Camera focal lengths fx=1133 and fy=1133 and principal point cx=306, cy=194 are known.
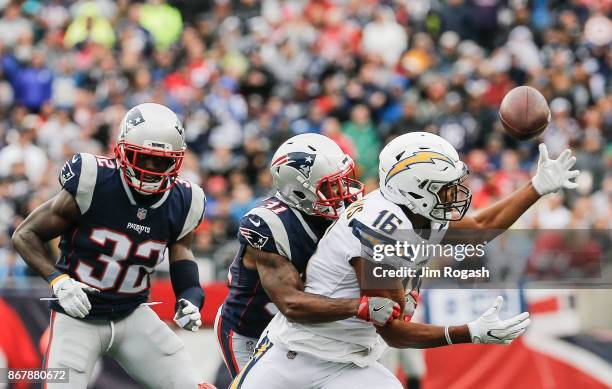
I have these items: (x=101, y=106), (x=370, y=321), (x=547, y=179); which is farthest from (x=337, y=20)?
(x=370, y=321)

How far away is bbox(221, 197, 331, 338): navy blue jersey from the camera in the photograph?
5.15m

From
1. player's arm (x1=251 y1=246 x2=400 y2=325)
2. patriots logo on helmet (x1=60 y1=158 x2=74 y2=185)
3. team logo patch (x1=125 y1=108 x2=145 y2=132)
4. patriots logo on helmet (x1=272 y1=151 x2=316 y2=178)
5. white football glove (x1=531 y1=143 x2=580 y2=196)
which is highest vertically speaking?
team logo patch (x1=125 y1=108 x2=145 y2=132)

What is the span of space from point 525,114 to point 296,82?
7830 mm

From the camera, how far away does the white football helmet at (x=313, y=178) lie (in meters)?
5.36

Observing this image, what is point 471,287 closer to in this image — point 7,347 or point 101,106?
point 7,347

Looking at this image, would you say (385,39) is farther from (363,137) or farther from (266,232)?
(266,232)

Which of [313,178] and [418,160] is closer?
[418,160]

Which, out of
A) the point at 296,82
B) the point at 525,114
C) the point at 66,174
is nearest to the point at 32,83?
the point at 296,82

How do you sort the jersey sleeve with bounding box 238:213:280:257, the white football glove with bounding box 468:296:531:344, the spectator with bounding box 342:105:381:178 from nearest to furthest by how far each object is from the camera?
1. the white football glove with bounding box 468:296:531:344
2. the jersey sleeve with bounding box 238:213:280:257
3. the spectator with bounding box 342:105:381:178

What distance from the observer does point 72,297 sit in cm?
552

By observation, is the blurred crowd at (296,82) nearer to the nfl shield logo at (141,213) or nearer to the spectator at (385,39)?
the spectator at (385,39)

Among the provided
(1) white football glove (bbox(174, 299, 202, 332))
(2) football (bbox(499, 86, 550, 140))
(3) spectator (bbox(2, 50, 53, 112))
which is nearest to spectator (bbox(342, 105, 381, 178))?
(3) spectator (bbox(2, 50, 53, 112))

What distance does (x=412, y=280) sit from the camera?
17.3ft

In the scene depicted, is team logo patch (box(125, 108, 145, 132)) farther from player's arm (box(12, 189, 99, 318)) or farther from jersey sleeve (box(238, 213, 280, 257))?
jersey sleeve (box(238, 213, 280, 257))
